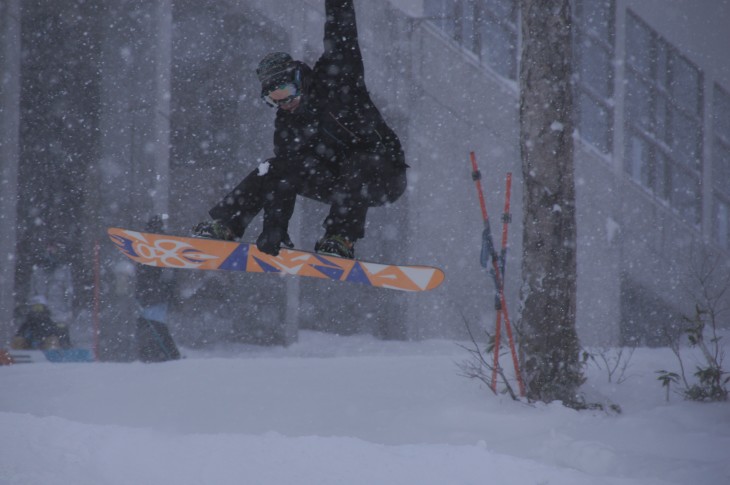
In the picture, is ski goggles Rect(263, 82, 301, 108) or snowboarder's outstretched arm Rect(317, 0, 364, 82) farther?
ski goggles Rect(263, 82, 301, 108)

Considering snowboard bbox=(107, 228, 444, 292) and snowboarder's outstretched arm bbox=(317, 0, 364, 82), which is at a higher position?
snowboarder's outstretched arm bbox=(317, 0, 364, 82)

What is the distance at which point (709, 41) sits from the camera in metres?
18.7

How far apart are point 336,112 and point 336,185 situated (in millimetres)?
468

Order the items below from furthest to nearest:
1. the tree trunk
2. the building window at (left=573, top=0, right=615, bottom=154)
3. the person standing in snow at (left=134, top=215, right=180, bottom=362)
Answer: the building window at (left=573, top=0, right=615, bottom=154) < the person standing in snow at (left=134, top=215, right=180, bottom=362) < the tree trunk

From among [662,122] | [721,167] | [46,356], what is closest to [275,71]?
[46,356]

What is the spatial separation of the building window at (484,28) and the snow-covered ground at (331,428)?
28.0ft

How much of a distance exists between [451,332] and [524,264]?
→ 845cm

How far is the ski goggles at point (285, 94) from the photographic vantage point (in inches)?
142

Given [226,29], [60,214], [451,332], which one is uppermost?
[226,29]

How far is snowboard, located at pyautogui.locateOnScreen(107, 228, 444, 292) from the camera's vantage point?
457cm

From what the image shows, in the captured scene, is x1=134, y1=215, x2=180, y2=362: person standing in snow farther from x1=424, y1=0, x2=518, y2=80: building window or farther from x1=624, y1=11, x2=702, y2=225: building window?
x1=624, y1=11, x2=702, y2=225: building window

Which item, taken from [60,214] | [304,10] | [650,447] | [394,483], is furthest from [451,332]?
[394,483]

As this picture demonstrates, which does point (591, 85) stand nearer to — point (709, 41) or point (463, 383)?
point (709, 41)

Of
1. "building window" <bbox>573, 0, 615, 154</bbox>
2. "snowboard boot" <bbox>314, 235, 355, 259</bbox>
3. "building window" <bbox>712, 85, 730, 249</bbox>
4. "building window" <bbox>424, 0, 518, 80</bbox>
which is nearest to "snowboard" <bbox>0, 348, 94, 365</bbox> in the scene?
"snowboard boot" <bbox>314, 235, 355, 259</bbox>
